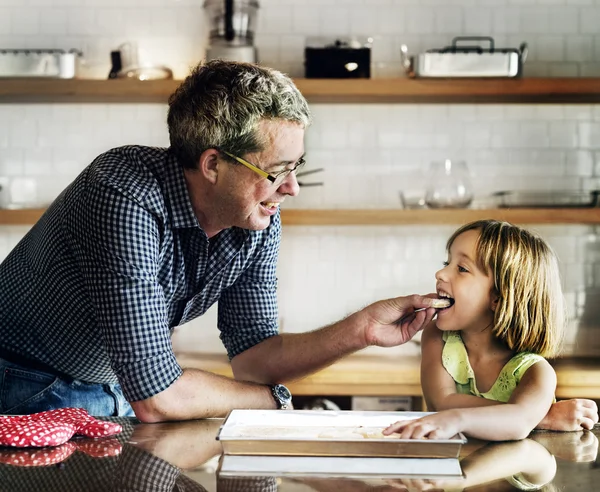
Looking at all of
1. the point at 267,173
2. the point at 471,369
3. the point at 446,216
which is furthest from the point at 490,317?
the point at 446,216

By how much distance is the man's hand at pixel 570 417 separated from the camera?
5.57 feet

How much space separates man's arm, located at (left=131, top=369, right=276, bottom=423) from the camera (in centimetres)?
173

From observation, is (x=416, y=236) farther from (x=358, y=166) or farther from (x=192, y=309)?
(x=192, y=309)

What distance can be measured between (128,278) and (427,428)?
723 mm

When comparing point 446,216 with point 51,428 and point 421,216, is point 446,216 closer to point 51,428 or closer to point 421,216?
point 421,216

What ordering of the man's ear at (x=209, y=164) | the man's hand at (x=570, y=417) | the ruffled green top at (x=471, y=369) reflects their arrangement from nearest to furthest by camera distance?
the man's hand at (x=570, y=417) → the ruffled green top at (x=471, y=369) → the man's ear at (x=209, y=164)

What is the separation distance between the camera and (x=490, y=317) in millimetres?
2104

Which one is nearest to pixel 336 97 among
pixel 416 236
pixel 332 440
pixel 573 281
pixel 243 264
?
pixel 416 236

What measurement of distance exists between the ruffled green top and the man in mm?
133

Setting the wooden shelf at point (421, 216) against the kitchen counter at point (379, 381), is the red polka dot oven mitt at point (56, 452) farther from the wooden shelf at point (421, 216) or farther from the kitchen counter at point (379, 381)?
the wooden shelf at point (421, 216)

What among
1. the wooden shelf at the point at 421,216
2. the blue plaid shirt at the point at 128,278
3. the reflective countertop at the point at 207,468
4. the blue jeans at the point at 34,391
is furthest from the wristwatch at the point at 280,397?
the wooden shelf at the point at 421,216

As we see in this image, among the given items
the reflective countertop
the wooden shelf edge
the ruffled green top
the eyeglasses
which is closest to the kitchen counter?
the wooden shelf edge

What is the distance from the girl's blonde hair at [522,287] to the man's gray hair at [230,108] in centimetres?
58

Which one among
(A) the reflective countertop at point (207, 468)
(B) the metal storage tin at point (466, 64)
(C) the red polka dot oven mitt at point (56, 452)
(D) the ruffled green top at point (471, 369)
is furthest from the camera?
(B) the metal storage tin at point (466, 64)
